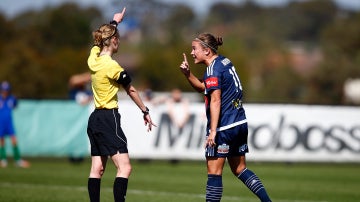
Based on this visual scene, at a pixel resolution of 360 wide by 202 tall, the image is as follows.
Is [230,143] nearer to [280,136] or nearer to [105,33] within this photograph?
[105,33]

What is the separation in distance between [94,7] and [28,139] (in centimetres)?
14317

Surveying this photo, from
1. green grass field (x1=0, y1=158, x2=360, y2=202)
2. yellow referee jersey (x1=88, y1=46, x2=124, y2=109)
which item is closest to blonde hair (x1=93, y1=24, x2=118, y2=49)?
yellow referee jersey (x1=88, y1=46, x2=124, y2=109)

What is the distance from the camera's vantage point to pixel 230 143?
1180 centimetres

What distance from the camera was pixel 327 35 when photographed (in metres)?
119

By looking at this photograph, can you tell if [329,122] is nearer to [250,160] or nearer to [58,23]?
[250,160]

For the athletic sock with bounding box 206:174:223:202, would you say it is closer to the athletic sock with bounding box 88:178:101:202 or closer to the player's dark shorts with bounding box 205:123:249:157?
the player's dark shorts with bounding box 205:123:249:157

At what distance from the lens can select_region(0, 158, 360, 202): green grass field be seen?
610 inches

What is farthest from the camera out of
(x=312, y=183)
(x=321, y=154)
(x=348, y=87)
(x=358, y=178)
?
(x=348, y=87)

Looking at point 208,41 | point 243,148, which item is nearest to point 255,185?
point 243,148

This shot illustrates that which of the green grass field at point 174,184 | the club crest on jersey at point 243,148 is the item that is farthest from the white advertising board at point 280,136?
the club crest on jersey at point 243,148

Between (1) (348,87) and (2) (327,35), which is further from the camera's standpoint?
(2) (327,35)

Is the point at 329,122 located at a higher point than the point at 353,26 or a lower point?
lower

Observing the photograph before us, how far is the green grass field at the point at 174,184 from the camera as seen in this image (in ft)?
50.8

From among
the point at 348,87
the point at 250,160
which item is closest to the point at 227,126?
the point at 250,160
